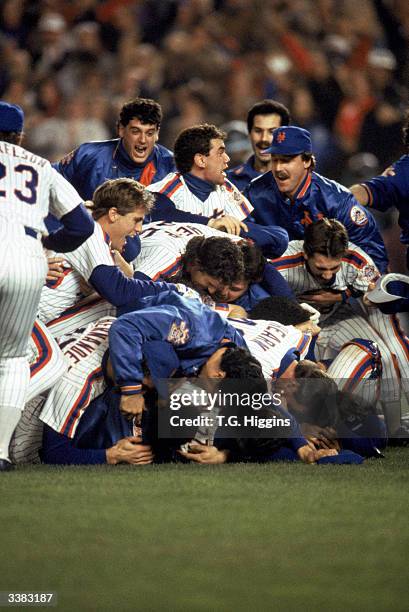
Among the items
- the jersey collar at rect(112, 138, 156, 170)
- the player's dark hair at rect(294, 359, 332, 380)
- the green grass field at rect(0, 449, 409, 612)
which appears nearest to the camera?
the green grass field at rect(0, 449, 409, 612)

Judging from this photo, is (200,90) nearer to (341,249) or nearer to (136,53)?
(136,53)

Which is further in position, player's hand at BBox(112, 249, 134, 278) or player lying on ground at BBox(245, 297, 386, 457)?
player's hand at BBox(112, 249, 134, 278)

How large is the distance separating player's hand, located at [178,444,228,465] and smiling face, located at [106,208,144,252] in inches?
39.8

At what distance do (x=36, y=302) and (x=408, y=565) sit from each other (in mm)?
1893

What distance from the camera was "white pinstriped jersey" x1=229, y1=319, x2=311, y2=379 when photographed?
4504 millimetres

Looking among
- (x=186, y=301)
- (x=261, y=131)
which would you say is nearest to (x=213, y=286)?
(x=186, y=301)

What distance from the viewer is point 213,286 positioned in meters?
4.70

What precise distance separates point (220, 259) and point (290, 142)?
1434mm

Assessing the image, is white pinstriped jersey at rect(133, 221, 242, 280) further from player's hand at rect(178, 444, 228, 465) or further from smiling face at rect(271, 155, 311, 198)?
player's hand at rect(178, 444, 228, 465)

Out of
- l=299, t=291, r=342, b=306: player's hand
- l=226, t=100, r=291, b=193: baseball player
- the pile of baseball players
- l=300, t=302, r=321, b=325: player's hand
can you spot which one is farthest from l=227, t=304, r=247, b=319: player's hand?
l=226, t=100, r=291, b=193: baseball player

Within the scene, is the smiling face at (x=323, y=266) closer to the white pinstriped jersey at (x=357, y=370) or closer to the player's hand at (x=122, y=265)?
the white pinstriped jersey at (x=357, y=370)

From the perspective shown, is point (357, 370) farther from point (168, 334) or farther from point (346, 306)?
point (168, 334)

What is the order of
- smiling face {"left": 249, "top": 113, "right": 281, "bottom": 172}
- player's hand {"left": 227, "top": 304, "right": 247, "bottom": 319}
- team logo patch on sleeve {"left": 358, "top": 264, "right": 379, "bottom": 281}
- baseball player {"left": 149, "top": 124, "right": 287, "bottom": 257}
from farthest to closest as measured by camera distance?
1. smiling face {"left": 249, "top": 113, "right": 281, "bottom": 172}
2. team logo patch on sleeve {"left": 358, "top": 264, "right": 379, "bottom": 281}
3. baseball player {"left": 149, "top": 124, "right": 287, "bottom": 257}
4. player's hand {"left": 227, "top": 304, "right": 247, "bottom": 319}

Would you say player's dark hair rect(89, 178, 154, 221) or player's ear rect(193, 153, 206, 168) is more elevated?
player's ear rect(193, 153, 206, 168)
